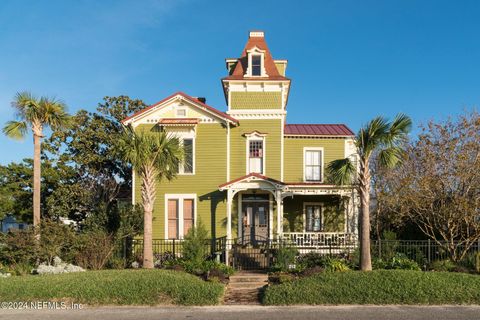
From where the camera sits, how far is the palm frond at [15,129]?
56.6 feet

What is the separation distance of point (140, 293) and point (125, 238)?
20.6 feet

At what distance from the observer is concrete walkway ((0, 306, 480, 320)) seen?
10.7 metres

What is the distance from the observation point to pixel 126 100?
1066 inches

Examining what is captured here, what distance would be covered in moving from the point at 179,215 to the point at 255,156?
4901 mm

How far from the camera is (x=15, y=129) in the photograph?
1731cm

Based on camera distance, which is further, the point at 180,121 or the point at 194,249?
the point at 180,121

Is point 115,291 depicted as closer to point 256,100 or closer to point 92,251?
point 92,251

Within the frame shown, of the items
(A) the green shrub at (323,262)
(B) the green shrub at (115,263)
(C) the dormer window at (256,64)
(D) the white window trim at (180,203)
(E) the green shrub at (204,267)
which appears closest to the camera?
(A) the green shrub at (323,262)

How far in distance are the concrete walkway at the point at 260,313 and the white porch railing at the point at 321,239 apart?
23.5 ft

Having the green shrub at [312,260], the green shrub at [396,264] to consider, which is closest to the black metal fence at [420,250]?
the green shrub at [396,264]

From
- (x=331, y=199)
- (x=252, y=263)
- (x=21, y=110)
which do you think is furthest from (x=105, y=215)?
(x=331, y=199)

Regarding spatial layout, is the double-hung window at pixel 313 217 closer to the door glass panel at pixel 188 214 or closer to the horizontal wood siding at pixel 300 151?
the horizontal wood siding at pixel 300 151

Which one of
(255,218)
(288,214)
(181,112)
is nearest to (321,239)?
(288,214)

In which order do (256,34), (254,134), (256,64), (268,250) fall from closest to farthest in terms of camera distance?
(268,250) < (254,134) < (256,64) < (256,34)
